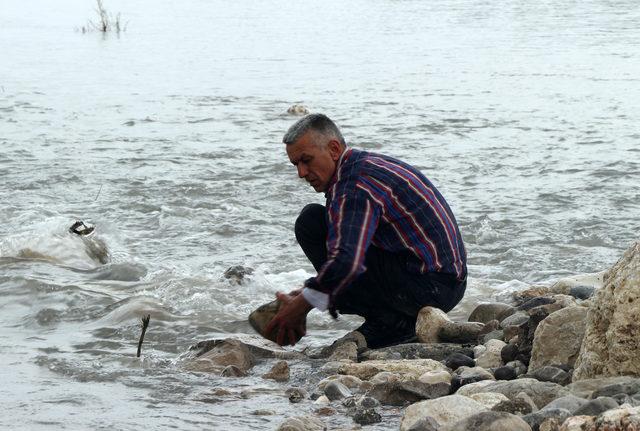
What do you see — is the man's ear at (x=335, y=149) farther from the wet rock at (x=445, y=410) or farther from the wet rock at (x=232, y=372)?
the wet rock at (x=445, y=410)

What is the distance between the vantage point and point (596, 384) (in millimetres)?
4207

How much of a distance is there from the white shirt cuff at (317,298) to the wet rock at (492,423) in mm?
1274

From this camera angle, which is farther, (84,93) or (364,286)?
(84,93)

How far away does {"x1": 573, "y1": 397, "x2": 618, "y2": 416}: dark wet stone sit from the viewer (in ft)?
12.3

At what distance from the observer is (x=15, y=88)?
731 inches

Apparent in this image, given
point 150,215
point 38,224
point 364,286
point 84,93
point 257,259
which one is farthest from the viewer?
point 84,93

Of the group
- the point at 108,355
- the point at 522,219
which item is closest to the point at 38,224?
the point at 108,355

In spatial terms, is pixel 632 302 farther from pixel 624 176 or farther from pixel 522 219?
pixel 624 176

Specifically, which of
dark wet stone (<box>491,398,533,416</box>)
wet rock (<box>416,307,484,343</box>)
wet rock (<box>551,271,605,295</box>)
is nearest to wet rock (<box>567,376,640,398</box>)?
dark wet stone (<box>491,398,533,416</box>)

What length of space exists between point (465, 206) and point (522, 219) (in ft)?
2.21

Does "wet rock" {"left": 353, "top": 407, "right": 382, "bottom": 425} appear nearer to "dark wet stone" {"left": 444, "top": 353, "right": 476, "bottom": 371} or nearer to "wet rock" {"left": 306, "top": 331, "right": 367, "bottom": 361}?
"dark wet stone" {"left": 444, "top": 353, "right": 476, "bottom": 371}

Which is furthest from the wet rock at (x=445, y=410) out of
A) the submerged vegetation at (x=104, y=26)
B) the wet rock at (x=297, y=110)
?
the submerged vegetation at (x=104, y=26)

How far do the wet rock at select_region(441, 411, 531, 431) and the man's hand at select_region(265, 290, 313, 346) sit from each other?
55.4 inches

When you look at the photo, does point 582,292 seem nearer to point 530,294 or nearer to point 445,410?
point 530,294
